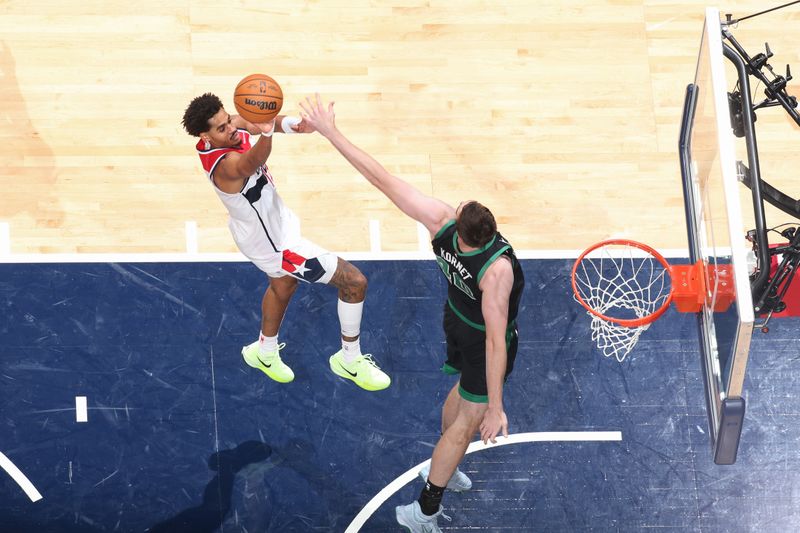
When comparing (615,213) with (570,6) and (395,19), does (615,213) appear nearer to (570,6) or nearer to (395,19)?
(570,6)

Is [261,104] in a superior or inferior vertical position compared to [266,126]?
superior

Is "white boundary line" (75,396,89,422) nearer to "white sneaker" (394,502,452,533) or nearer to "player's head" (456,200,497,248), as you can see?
"white sneaker" (394,502,452,533)

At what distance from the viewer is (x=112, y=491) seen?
764 centimetres

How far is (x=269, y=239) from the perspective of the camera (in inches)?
280

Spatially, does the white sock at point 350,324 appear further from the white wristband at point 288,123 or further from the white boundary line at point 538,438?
the white wristband at point 288,123

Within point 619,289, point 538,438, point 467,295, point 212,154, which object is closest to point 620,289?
point 619,289

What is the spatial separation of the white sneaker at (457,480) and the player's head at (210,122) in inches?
104

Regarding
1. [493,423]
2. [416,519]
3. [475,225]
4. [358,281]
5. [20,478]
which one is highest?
[475,225]

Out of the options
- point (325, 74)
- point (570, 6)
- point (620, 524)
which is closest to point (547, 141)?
point (570, 6)

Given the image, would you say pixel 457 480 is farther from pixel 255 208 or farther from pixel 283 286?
pixel 255 208

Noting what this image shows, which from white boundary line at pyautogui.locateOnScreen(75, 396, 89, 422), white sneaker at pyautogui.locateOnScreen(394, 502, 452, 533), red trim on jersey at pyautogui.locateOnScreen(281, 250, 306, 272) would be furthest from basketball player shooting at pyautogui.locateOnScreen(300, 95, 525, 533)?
white boundary line at pyautogui.locateOnScreen(75, 396, 89, 422)

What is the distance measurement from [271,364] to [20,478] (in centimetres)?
192

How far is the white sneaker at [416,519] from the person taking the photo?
7316 mm

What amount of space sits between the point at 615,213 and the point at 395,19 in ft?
7.95
